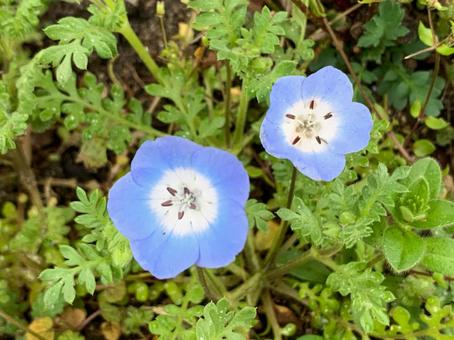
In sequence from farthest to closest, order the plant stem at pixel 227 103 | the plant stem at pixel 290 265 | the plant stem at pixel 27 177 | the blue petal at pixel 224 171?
the plant stem at pixel 27 177, the plant stem at pixel 227 103, the plant stem at pixel 290 265, the blue petal at pixel 224 171

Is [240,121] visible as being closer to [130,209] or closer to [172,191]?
[172,191]

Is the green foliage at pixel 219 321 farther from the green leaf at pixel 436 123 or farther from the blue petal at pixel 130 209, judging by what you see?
the green leaf at pixel 436 123

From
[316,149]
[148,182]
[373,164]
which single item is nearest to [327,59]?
[373,164]

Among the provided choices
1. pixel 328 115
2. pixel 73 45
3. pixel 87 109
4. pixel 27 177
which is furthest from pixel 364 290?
pixel 27 177

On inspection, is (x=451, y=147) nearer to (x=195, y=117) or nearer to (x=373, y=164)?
(x=373, y=164)

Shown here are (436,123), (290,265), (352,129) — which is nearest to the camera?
(352,129)

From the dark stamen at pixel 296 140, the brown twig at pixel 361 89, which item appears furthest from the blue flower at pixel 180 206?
the brown twig at pixel 361 89
